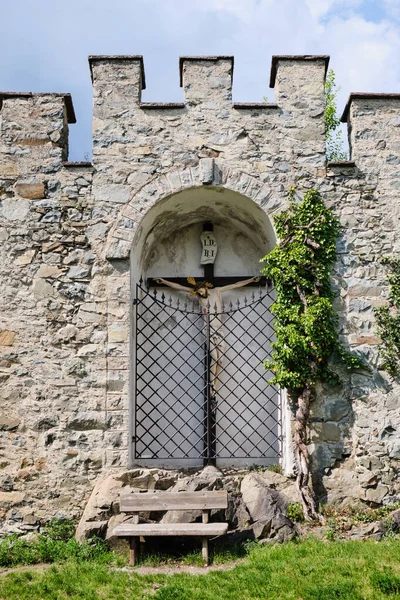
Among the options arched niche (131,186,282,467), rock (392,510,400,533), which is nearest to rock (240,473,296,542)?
arched niche (131,186,282,467)

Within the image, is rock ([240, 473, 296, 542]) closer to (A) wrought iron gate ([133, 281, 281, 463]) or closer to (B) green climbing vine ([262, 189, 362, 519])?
(B) green climbing vine ([262, 189, 362, 519])

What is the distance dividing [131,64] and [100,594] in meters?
5.27

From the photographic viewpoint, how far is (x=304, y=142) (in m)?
7.09

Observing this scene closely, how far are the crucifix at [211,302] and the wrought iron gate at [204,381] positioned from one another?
0.5 inches

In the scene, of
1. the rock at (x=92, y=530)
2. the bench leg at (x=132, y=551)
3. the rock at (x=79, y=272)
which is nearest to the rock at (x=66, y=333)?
the rock at (x=79, y=272)

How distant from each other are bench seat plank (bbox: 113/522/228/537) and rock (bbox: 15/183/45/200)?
3.45m

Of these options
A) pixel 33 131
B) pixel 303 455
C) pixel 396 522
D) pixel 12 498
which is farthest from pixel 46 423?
pixel 396 522

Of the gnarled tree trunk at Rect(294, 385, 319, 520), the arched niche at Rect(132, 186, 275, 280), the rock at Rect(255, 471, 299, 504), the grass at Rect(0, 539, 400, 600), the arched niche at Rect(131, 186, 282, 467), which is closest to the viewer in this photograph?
the grass at Rect(0, 539, 400, 600)

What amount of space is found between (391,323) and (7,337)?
3.85 meters

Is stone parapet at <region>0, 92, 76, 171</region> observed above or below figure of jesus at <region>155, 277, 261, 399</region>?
above

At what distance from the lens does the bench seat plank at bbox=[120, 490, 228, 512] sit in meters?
5.72

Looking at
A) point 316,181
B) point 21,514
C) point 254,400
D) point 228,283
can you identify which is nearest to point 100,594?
point 21,514

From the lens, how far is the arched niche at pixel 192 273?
23.8 feet

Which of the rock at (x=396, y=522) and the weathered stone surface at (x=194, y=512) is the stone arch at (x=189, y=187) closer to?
the weathered stone surface at (x=194, y=512)
